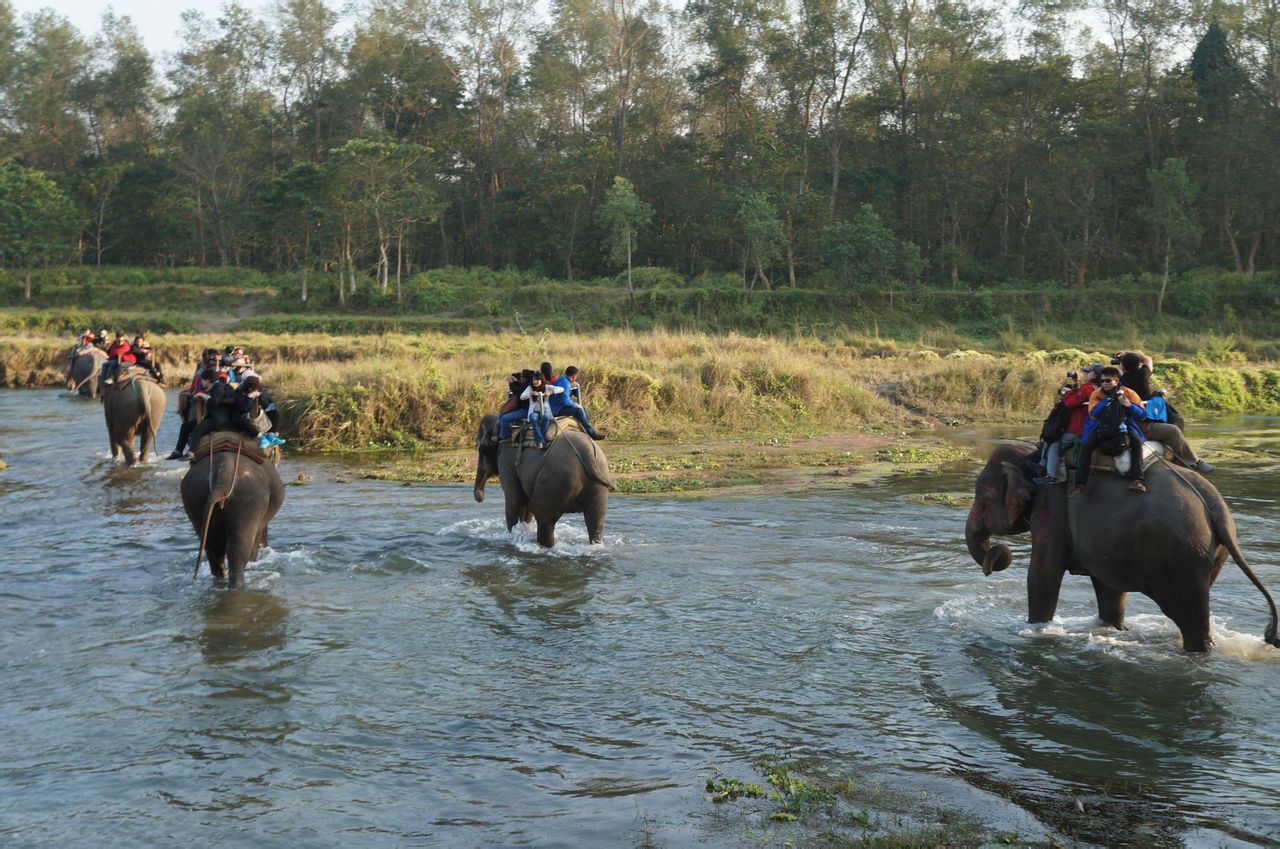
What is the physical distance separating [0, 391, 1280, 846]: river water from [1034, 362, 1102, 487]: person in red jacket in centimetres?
131

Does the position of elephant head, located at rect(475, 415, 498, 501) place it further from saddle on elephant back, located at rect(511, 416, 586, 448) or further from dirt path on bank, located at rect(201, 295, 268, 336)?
dirt path on bank, located at rect(201, 295, 268, 336)

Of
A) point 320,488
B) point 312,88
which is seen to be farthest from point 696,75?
point 320,488

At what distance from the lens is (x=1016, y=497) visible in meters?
8.95

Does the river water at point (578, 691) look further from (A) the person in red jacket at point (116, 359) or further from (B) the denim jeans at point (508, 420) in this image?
(A) the person in red jacket at point (116, 359)

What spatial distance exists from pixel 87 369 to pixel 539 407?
14.4 m

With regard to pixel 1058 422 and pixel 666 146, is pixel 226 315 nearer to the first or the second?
pixel 666 146

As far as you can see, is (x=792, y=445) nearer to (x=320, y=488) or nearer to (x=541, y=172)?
(x=320, y=488)

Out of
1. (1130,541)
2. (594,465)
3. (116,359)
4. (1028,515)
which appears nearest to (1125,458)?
(1130,541)

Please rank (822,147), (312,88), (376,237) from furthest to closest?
(312,88)
(822,147)
(376,237)

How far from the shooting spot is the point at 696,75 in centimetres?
6097

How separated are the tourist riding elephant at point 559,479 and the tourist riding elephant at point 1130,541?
161 inches

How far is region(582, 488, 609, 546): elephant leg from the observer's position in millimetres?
11664

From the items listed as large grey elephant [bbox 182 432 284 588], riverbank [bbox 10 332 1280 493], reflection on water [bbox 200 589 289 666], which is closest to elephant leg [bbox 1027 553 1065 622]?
reflection on water [bbox 200 589 289 666]

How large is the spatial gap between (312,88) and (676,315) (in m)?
34.7
